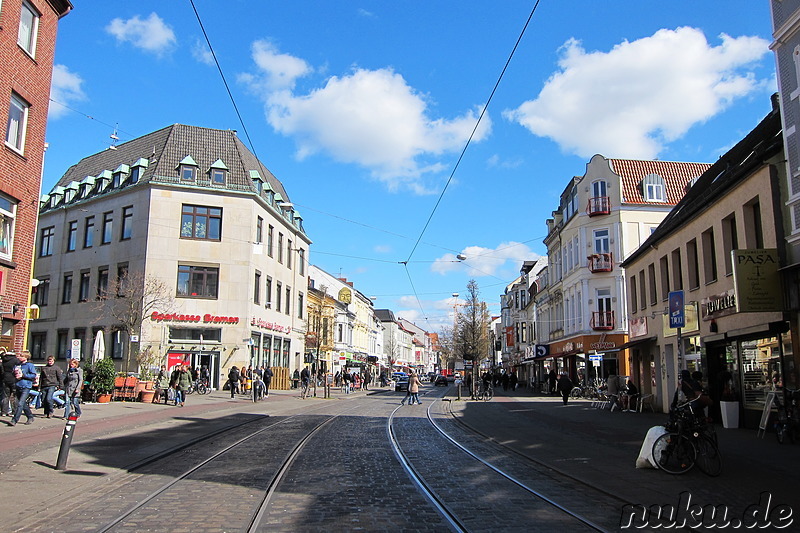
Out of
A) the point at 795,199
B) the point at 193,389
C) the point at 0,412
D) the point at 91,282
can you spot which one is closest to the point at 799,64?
the point at 795,199

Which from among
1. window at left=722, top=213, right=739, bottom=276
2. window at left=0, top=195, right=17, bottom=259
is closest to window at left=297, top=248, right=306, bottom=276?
window at left=0, top=195, right=17, bottom=259

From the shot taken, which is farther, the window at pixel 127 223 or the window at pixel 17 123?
the window at pixel 127 223

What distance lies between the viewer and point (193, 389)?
3616 centimetres

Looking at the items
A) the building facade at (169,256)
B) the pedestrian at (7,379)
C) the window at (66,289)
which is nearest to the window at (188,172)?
the building facade at (169,256)

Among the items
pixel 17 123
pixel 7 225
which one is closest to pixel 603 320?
pixel 7 225

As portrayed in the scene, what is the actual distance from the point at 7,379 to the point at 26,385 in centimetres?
88

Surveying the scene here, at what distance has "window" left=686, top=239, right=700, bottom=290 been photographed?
2114cm

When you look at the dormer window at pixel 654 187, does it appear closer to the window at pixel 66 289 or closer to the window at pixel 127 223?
the window at pixel 127 223

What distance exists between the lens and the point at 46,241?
4659 cm

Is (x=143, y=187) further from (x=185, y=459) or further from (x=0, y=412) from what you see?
(x=185, y=459)

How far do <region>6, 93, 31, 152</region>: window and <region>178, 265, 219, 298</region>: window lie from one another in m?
22.3

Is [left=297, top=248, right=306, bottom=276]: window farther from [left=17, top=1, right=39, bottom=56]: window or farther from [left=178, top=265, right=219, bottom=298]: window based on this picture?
[left=17, top=1, right=39, bottom=56]: window

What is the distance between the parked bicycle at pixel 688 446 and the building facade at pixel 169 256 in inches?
1200

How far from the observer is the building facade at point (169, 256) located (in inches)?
1543
